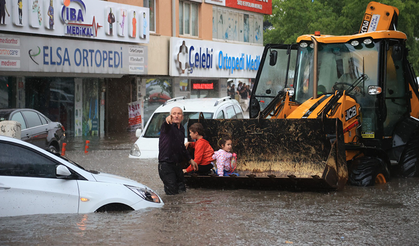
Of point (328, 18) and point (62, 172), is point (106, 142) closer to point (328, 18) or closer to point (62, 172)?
point (62, 172)

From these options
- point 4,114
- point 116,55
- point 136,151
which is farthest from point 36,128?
point 116,55

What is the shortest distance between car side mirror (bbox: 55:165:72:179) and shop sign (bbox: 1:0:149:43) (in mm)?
14247

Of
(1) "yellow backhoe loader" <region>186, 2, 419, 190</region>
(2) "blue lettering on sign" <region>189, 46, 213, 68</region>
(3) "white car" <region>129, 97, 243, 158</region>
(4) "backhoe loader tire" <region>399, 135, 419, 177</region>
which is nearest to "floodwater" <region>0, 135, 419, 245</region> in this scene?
(1) "yellow backhoe loader" <region>186, 2, 419, 190</region>

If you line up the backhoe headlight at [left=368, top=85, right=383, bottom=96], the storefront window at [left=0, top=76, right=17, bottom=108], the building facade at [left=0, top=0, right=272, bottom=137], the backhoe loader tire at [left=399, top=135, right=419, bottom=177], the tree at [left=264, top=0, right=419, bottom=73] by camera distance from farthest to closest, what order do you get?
the tree at [left=264, top=0, right=419, bottom=73]
the storefront window at [left=0, top=76, right=17, bottom=108]
the building facade at [left=0, top=0, right=272, bottom=137]
the backhoe loader tire at [left=399, top=135, right=419, bottom=177]
the backhoe headlight at [left=368, top=85, right=383, bottom=96]

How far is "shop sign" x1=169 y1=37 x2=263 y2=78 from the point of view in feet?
90.8

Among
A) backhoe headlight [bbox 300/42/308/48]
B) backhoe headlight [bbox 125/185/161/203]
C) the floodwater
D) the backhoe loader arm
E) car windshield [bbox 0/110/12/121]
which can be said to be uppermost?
the backhoe loader arm

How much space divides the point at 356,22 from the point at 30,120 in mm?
21840

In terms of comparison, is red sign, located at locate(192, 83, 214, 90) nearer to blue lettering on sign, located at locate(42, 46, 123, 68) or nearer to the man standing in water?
blue lettering on sign, located at locate(42, 46, 123, 68)

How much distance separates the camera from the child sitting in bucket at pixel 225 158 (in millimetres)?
9859

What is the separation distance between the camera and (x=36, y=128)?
14.5m

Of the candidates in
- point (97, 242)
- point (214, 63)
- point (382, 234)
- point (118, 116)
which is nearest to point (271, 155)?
point (382, 234)

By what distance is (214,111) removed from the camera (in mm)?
14250

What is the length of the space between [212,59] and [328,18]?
930cm

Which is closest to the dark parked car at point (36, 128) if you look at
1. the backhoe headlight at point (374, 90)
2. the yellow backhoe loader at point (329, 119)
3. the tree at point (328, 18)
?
the yellow backhoe loader at point (329, 119)
